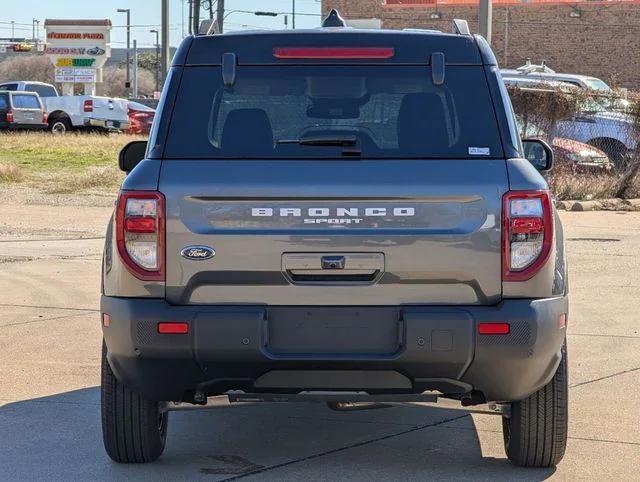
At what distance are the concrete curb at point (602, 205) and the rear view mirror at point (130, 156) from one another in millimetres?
14181

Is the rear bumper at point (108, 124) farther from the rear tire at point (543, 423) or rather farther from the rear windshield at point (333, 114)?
the rear tire at point (543, 423)

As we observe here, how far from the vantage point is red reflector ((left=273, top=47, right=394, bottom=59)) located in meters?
5.68

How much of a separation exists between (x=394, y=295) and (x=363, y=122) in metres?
0.93

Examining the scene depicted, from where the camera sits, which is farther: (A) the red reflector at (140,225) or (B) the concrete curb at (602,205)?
(B) the concrete curb at (602,205)

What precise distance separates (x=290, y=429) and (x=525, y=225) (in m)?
2.10

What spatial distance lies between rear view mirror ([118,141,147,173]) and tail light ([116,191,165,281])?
1204 mm

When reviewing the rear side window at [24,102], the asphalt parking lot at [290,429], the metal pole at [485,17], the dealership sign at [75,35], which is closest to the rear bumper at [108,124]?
the rear side window at [24,102]

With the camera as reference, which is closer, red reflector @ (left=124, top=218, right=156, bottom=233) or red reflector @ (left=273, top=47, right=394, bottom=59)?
red reflector @ (left=124, top=218, right=156, bottom=233)

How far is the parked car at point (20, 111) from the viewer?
41.9 metres

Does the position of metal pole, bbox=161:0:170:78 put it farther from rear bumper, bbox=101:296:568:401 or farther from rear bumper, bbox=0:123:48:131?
rear bumper, bbox=101:296:568:401

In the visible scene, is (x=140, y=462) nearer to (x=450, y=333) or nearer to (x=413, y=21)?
(x=450, y=333)

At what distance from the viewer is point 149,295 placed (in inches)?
208

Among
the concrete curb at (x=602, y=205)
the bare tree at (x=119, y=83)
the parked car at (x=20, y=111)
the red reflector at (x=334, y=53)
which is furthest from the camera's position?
the bare tree at (x=119, y=83)

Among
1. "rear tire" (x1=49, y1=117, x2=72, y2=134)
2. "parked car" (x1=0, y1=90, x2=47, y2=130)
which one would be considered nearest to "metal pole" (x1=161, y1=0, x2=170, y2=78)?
"parked car" (x1=0, y1=90, x2=47, y2=130)
